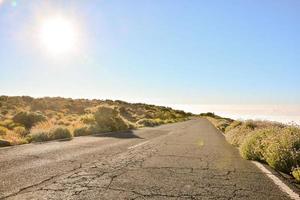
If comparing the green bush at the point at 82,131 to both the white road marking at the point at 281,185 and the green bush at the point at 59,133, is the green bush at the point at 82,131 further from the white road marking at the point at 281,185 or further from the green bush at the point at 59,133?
the white road marking at the point at 281,185

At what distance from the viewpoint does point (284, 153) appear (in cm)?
916

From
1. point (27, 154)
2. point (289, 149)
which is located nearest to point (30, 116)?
point (27, 154)

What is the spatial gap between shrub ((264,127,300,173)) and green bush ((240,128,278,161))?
1002 mm

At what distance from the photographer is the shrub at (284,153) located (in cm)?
892

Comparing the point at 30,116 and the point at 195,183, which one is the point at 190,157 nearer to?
the point at 195,183

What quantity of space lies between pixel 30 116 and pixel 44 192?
2850cm

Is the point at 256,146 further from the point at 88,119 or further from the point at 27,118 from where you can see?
the point at 27,118

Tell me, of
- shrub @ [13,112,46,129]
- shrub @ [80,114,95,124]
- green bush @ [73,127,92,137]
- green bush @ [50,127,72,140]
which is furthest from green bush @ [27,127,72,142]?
shrub @ [13,112,46,129]

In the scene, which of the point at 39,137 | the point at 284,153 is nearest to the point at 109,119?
the point at 39,137

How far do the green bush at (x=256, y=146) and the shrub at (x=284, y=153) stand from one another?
100cm

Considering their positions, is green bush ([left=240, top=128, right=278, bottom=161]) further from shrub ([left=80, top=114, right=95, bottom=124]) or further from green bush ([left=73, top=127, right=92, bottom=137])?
shrub ([left=80, top=114, right=95, bottom=124])

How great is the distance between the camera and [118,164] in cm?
948

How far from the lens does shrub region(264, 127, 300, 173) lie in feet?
29.3

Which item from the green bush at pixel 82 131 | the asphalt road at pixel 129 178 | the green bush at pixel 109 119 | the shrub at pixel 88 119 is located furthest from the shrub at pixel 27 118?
the asphalt road at pixel 129 178
